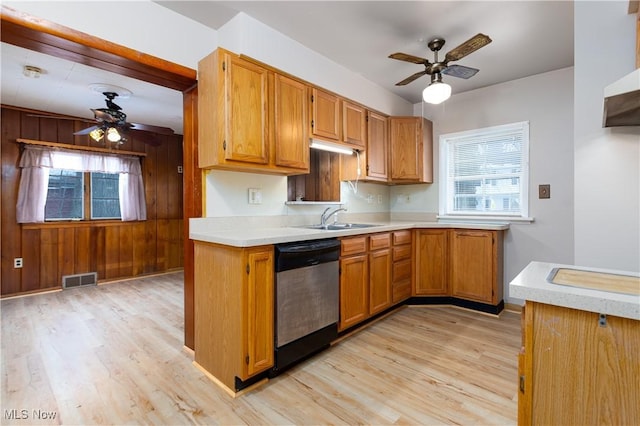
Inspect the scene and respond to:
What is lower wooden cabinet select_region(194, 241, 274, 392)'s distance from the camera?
1.80 metres

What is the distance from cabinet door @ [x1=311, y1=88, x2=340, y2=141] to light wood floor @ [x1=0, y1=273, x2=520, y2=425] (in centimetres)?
190

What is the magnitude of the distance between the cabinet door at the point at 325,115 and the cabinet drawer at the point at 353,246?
102 centimetres

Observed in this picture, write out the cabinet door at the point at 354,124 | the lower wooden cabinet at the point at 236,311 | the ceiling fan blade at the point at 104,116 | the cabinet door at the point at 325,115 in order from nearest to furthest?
the lower wooden cabinet at the point at 236,311, the cabinet door at the point at 325,115, the cabinet door at the point at 354,124, the ceiling fan blade at the point at 104,116

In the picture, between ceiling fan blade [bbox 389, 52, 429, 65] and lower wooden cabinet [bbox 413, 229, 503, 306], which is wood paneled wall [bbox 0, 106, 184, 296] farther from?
lower wooden cabinet [bbox 413, 229, 503, 306]

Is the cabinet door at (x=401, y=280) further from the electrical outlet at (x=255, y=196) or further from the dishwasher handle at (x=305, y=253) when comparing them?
the electrical outlet at (x=255, y=196)

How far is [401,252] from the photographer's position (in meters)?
3.27

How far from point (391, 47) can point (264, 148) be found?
155 centimetres

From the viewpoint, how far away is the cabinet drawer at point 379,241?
2.81 metres

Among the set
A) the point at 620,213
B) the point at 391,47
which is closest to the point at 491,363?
the point at 620,213

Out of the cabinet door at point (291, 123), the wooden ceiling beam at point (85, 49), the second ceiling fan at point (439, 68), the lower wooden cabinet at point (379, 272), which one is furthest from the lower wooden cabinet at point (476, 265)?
the wooden ceiling beam at point (85, 49)

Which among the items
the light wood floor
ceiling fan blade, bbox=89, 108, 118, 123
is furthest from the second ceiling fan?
ceiling fan blade, bbox=89, 108, 118, 123

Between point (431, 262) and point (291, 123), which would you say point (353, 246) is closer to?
point (291, 123)

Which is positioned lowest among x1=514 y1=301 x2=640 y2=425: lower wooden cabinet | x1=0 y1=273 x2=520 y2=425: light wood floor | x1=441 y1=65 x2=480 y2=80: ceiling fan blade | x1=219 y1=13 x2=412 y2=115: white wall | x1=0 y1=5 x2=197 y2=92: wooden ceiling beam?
x1=0 y1=273 x2=520 y2=425: light wood floor

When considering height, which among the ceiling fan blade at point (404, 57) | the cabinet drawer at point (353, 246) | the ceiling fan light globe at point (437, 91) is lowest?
the cabinet drawer at point (353, 246)
